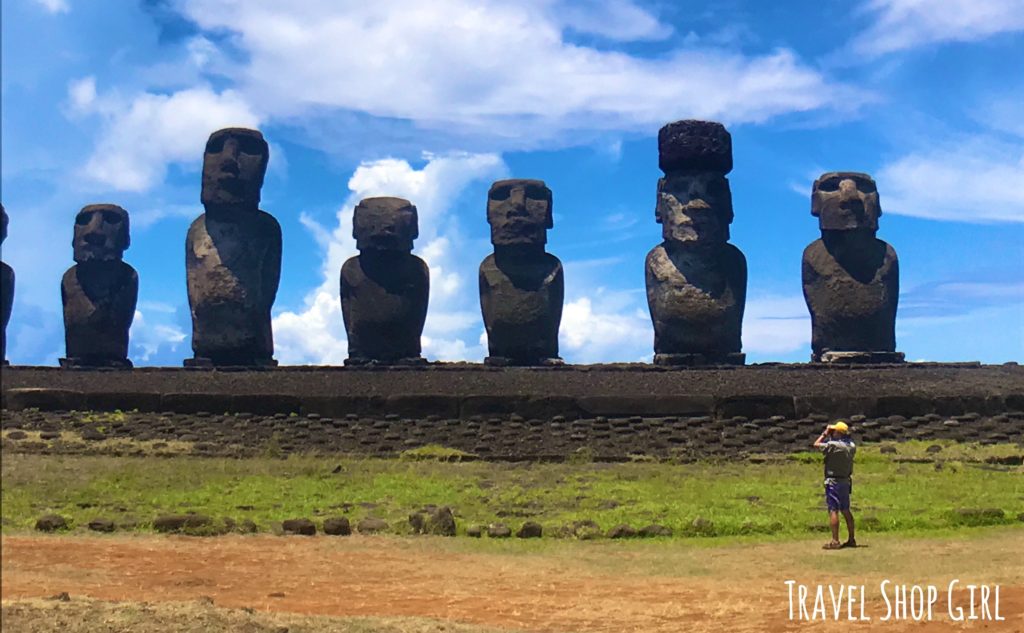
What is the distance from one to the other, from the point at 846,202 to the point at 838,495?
648 inches

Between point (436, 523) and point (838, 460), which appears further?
point (436, 523)

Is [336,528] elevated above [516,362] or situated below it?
below

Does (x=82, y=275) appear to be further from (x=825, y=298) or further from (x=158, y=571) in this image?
(x=158, y=571)

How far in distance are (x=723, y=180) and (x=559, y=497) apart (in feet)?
47.2

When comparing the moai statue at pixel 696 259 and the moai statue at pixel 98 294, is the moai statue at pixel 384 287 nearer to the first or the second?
the moai statue at pixel 696 259

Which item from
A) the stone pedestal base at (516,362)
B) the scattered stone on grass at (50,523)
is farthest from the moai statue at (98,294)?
the scattered stone on grass at (50,523)

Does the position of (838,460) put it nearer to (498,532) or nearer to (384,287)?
(498,532)

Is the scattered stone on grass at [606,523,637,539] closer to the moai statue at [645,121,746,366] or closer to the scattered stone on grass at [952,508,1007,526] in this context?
the scattered stone on grass at [952,508,1007,526]

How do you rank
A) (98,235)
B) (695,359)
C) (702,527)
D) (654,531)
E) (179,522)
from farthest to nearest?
(98,235) → (695,359) → (702,527) → (654,531) → (179,522)

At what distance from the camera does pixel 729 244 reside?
82.8 ft

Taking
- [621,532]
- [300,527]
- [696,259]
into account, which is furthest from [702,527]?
[696,259]

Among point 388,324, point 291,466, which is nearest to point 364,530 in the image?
point 291,466

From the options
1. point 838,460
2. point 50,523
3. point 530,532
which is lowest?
point 530,532

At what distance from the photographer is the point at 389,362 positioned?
26.1 meters
